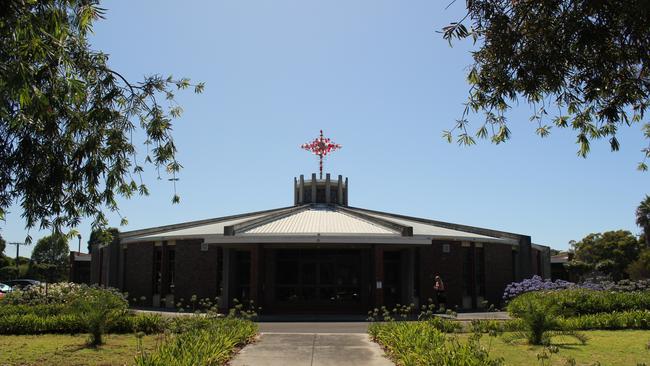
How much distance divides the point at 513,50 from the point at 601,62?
1178 millimetres

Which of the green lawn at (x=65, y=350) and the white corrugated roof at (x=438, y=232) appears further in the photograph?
the white corrugated roof at (x=438, y=232)

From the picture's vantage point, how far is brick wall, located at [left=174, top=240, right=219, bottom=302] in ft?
90.4

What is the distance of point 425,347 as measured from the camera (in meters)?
10.4

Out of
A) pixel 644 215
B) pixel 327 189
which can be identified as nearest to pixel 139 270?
pixel 327 189

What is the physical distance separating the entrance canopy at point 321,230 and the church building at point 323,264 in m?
0.05

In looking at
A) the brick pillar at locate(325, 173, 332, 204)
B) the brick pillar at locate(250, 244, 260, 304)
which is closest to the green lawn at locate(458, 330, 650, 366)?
the brick pillar at locate(250, 244, 260, 304)

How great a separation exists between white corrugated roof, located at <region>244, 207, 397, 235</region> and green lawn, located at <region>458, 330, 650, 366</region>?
12.8m

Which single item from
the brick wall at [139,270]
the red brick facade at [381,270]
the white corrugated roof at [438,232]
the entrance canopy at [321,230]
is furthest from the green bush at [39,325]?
the white corrugated roof at [438,232]

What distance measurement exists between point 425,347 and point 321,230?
16691 millimetres

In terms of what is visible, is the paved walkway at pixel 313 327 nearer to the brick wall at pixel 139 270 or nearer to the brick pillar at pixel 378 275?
the brick pillar at pixel 378 275

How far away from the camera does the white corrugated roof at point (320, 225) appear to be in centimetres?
2697

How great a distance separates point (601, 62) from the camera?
8125 millimetres

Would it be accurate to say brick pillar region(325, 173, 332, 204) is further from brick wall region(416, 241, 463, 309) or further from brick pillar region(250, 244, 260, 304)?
brick pillar region(250, 244, 260, 304)

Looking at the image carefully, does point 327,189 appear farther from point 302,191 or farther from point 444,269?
point 444,269
